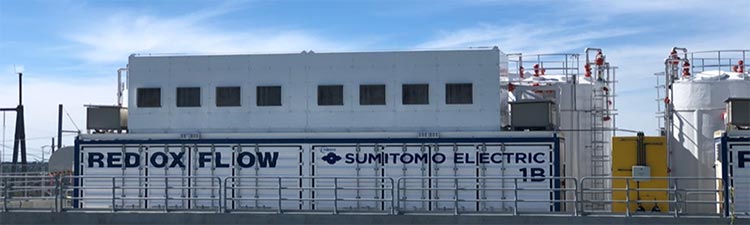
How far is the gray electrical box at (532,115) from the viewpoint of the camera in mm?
21172

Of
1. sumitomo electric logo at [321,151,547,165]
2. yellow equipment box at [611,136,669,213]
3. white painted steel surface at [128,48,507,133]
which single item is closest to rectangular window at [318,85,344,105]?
white painted steel surface at [128,48,507,133]

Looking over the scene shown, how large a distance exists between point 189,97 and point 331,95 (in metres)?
3.58

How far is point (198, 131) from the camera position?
75.1 ft

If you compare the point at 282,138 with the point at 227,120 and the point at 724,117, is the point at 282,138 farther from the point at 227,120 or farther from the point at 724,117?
the point at 724,117

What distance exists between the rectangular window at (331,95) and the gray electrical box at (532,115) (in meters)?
4.03

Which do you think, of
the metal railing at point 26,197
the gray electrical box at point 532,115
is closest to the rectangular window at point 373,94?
the gray electrical box at point 532,115

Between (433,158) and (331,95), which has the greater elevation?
(331,95)

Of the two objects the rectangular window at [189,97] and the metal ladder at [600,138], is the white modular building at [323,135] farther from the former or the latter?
the metal ladder at [600,138]

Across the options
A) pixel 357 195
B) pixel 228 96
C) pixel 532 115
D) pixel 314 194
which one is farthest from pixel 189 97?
pixel 532 115

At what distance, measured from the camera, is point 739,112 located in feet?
66.1

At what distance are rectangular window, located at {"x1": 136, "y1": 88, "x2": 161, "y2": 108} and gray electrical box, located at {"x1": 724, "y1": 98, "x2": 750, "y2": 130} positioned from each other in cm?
1332

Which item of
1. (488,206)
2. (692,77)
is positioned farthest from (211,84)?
(692,77)

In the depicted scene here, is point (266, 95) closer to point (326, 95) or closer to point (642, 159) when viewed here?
point (326, 95)

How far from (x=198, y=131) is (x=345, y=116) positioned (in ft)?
12.1
